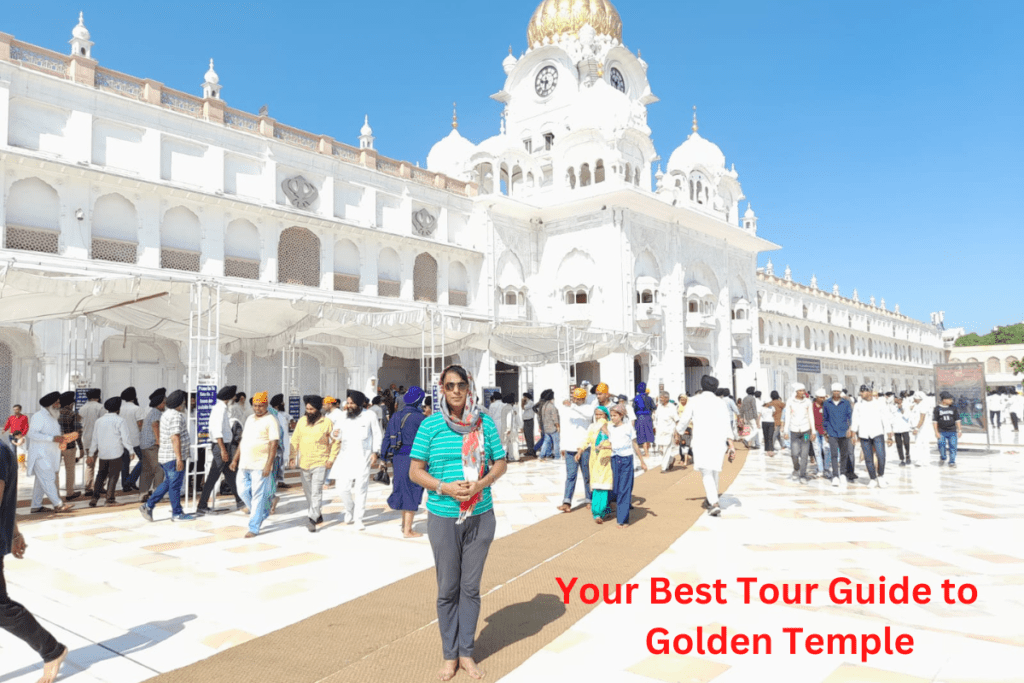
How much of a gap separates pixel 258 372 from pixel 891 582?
59.9ft

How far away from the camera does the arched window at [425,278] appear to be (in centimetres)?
2277

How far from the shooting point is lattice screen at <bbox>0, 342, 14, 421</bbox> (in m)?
15.5

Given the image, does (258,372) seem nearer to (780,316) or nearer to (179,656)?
(179,656)

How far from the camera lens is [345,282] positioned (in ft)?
67.2

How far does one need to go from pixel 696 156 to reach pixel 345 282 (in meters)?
18.5

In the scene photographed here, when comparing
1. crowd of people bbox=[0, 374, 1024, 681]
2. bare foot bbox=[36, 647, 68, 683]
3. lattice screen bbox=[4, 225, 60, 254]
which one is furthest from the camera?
lattice screen bbox=[4, 225, 60, 254]

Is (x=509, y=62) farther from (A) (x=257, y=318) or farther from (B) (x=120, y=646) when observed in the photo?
(B) (x=120, y=646)

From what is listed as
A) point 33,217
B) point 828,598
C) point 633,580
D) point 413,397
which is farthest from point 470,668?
point 33,217

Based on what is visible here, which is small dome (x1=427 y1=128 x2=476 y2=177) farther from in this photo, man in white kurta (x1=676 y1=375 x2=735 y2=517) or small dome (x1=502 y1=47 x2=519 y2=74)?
man in white kurta (x1=676 y1=375 x2=735 y2=517)

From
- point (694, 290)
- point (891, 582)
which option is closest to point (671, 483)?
point (891, 582)

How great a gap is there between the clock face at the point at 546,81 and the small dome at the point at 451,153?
4309 mm

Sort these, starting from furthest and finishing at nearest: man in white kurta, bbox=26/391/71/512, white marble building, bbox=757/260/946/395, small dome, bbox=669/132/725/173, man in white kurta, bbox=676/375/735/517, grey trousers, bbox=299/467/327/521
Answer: white marble building, bbox=757/260/946/395, small dome, bbox=669/132/725/173, man in white kurta, bbox=26/391/71/512, man in white kurta, bbox=676/375/735/517, grey trousers, bbox=299/467/327/521

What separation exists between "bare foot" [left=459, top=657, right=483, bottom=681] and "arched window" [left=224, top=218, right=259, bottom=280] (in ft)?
54.3

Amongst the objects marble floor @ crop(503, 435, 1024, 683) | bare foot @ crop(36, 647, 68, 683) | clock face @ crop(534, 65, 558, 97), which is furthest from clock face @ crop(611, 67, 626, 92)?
bare foot @ crop(36, 647, 68, 683)
